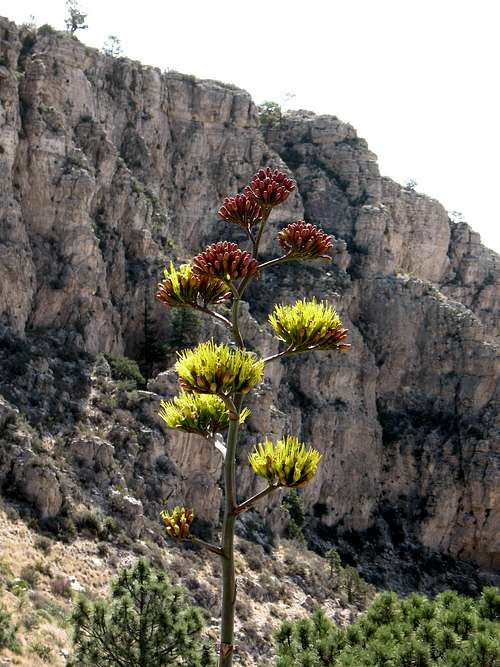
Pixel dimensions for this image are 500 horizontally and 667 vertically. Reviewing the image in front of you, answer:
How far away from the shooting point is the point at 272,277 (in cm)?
5056

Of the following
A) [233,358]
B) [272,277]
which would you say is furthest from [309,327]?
[272,277]

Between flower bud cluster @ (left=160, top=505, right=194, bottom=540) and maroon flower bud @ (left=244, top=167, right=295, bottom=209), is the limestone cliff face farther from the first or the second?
maroon flower bud @ (left=244, top=167, right=295, bottom=209)

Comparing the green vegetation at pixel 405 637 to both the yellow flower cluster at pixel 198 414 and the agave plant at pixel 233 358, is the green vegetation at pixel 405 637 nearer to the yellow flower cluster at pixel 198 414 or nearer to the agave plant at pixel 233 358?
the agave plant at pixel 233 358

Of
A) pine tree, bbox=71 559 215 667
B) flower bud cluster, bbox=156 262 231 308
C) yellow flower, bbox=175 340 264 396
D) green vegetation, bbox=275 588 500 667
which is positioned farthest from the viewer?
pine tree, bbox=71 559 215 667

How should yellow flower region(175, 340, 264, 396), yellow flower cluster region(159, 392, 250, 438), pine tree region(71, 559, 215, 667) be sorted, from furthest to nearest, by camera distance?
pine tree region(71, 559, 215, 667), yellow flower cluster region(159, 392, 250, 438), yellow flower region(175, 340, 264, 396)

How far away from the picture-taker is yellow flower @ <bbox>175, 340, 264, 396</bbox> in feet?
18.0

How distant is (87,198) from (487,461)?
108 ft

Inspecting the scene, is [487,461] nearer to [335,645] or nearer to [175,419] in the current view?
[335,645]

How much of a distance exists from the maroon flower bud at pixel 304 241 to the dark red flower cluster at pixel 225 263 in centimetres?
52

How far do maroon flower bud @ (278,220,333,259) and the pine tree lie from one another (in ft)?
24.5

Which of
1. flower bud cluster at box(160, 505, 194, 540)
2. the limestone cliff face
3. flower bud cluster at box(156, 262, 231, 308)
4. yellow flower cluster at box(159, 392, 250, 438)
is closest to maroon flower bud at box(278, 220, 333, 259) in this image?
flower bud cluster at box(156, 262, 231, 308)

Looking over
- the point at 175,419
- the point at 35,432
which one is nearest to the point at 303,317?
the point at 175,419

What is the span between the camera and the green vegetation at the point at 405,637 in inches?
364

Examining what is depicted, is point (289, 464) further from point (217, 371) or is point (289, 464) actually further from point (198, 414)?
point (198, 414)
